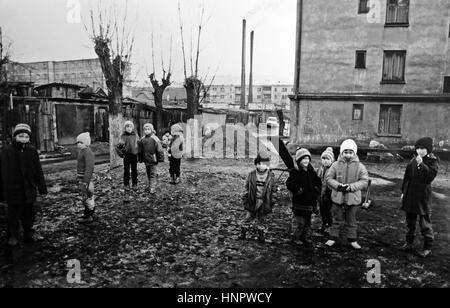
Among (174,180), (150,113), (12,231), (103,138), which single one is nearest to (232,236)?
(12,231)

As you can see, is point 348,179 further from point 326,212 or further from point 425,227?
point 425,227

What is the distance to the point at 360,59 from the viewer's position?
18.7 m

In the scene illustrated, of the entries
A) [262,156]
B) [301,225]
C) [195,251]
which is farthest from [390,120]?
[195,251]

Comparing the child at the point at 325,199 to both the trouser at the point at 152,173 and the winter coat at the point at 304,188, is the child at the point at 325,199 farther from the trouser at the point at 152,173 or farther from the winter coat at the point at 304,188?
the trouser at the point at 152,173

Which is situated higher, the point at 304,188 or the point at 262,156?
the point at 262,156

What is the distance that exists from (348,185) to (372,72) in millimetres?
15626

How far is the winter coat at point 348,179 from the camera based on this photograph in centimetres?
509

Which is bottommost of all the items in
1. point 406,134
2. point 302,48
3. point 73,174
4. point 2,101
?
point 73,174

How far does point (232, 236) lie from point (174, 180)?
4536 mm

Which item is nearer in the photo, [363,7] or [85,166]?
[85,166]

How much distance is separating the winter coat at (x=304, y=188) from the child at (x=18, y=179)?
4.05 metres

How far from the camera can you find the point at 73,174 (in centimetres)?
1198

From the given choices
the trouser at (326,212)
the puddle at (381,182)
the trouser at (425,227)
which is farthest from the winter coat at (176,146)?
the puddle at (381,182)

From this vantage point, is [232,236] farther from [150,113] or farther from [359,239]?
[150,113]
